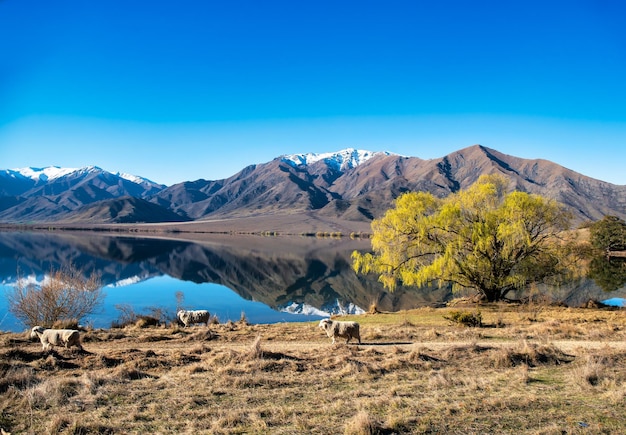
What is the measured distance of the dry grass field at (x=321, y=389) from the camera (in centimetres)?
768

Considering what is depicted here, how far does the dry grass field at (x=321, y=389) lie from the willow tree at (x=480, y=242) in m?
12.1

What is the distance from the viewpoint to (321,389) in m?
10.0

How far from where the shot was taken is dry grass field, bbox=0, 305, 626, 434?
7.68 m

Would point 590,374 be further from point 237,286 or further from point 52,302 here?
point 237,286

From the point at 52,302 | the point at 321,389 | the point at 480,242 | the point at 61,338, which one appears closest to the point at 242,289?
the point at 52,302

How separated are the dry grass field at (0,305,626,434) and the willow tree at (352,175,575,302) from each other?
12122 mm

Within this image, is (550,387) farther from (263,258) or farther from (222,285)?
(263,258)

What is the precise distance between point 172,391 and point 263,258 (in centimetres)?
7035

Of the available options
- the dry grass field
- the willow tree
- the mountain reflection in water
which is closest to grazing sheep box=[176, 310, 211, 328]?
the mountain reflection in water

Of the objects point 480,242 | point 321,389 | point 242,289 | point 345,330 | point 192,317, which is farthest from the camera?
point 242,289

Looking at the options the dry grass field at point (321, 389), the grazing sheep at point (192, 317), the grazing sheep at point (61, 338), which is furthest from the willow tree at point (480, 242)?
the grazing sheep at point (61, 338)

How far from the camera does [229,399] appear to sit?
932 centimetres

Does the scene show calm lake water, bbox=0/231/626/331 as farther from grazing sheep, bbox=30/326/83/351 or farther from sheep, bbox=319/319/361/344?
sheep, bbox=319/319/361/344

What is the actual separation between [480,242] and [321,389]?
21.2 meters
